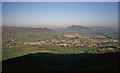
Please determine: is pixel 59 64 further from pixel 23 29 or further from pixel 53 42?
pixel 23 29

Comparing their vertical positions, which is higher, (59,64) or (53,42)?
(53,42)

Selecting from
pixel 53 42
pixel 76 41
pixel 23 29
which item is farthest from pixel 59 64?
pixel 23 29

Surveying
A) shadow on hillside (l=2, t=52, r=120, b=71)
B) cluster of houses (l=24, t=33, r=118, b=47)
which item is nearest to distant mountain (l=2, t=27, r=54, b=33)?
cluster of houses (l=24, t=33, r=118, b=47)

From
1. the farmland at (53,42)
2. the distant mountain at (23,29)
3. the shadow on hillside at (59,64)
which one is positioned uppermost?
the distant mountain at (23,29)

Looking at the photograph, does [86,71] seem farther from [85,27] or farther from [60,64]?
[85,27]

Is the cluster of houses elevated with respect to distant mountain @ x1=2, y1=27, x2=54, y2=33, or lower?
lower

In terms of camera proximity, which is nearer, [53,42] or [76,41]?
[53,42]

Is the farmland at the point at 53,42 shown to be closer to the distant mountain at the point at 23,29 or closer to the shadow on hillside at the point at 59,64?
the distant mountain at the point at 23,29

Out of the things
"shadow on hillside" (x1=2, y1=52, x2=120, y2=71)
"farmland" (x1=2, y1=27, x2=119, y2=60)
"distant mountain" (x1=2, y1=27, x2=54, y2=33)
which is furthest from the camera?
"distant mountain" (x1=2, y1=27, x2=54, y2=33)

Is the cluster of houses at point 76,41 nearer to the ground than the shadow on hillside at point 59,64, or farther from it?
farther from it

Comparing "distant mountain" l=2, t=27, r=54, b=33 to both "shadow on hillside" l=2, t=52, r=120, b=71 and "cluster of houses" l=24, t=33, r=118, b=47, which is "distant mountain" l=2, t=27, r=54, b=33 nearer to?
"cluster of houses" l=24, t=33, r=118, b=47

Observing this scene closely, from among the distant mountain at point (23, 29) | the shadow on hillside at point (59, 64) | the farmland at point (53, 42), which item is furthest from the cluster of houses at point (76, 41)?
A: the shadow on hillside at point (59, 64)

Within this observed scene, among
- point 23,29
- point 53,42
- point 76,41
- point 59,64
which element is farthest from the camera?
point 23,29

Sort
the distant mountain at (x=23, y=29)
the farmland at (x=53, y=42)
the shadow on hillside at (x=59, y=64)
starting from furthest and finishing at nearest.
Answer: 1. the distant mountain at (x=23, y=29)
2. the farmland at (x=53, y=42)
3. the shadow on hillside at (x=59, y=64)
